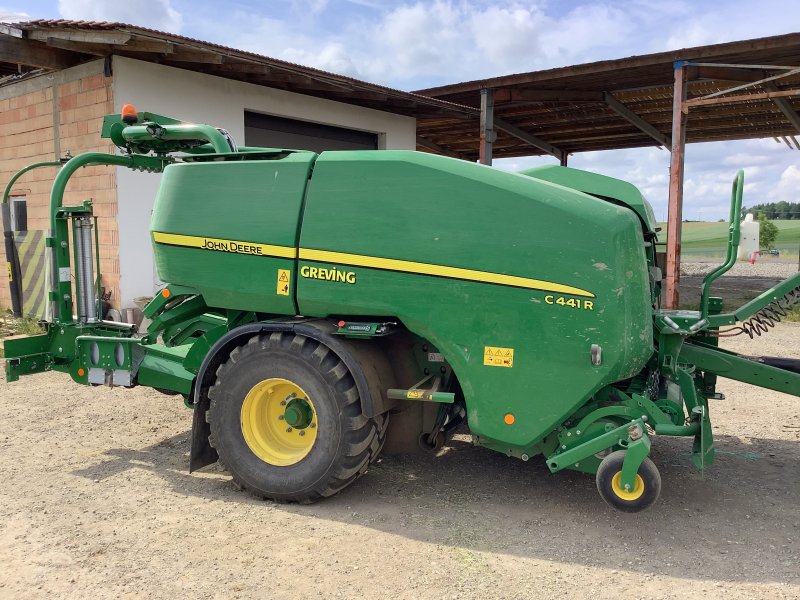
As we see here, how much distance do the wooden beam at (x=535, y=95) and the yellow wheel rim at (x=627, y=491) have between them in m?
10.0

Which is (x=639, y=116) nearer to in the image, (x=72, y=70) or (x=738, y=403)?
(x=738, y=403)

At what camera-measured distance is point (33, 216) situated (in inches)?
387

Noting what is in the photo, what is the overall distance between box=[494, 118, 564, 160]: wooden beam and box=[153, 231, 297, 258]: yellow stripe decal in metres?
12.0

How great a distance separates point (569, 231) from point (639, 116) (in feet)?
40.7

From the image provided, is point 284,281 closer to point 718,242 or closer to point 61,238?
point 61,238

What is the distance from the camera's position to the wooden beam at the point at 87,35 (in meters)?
7.27

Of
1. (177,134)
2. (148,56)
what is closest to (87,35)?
(148,56)

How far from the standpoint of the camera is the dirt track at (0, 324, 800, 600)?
2967 millimetres

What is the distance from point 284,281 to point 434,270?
0.89 meters

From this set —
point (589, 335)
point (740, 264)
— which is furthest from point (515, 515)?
point (740, 264)

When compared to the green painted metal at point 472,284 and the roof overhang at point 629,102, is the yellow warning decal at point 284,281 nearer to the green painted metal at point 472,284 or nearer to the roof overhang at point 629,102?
the green painted metal at point 472,284

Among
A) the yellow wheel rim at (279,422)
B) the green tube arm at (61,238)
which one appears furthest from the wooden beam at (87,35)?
the yellow wheel rim at (279,422)

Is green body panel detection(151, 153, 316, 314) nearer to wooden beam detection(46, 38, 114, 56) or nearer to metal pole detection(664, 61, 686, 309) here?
wooden beam detection(46, 38, 114, 56)

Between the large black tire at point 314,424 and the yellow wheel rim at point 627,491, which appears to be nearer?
the yellow wheel rim at point 627,491
